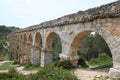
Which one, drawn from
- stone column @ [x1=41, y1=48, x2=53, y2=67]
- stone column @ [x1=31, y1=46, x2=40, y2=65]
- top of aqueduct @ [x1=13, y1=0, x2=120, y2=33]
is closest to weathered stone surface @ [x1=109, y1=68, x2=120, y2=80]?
top of aqueduct @ [x1=13, y1=0, x2=120, y2=33]

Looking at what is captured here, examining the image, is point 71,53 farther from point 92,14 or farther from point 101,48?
point 101,48

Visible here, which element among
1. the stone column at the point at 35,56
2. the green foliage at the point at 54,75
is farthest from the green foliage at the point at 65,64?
the stone column at the point at 35,56

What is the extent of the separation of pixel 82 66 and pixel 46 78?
13.1 feet

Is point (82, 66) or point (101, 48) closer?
point (82, 66)

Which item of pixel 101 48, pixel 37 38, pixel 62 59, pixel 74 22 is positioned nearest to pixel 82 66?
pixel 62 59

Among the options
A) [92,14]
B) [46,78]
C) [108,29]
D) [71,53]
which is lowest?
[46,78]

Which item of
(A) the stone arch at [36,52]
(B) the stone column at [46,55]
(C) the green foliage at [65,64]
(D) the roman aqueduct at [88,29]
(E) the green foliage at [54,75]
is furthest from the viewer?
(A) the stone arch at [36,52]

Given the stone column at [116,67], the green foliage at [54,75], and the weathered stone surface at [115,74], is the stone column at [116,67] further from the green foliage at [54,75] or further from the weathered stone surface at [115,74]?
the green foliage at [54,75]

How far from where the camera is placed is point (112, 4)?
7027 millimetres

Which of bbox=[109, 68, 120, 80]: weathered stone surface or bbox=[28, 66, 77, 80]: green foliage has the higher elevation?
bbox=[109, 68, 120, 80]: weathered stone surface

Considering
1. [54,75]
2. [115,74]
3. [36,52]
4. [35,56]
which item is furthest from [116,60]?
[35,56]

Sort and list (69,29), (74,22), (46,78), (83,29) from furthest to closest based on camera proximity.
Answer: (69,29)
(74,22)
(83,29)
(46,78)

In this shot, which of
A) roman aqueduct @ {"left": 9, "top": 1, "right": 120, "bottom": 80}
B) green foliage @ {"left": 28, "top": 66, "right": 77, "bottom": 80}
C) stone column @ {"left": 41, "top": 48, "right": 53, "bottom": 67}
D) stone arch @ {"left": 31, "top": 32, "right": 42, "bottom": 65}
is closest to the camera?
roman aqueduct @ {"left": 9, "top": 1, "right": 120, "bottom": 80}

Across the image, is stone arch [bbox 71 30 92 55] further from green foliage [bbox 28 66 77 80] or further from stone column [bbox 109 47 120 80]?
stone column [bbox 109 47 120 80]
